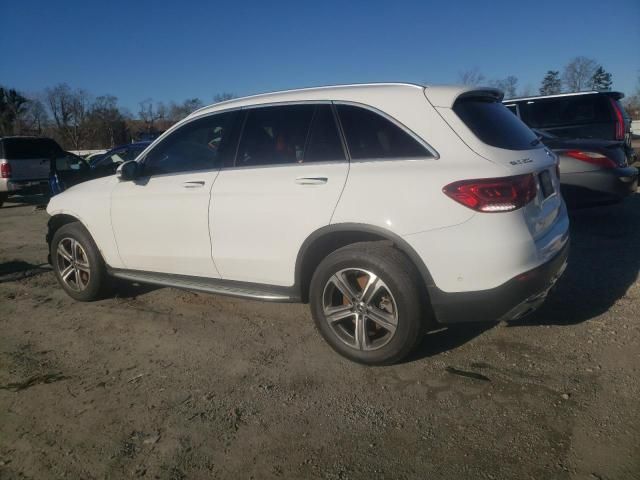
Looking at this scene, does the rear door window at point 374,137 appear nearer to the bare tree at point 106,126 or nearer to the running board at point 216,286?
the running board at point 216,286

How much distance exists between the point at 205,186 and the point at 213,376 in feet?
4.69

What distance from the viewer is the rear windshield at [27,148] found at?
12203 mm

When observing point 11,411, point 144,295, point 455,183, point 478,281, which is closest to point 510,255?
point 478,281

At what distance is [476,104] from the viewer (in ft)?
10.3

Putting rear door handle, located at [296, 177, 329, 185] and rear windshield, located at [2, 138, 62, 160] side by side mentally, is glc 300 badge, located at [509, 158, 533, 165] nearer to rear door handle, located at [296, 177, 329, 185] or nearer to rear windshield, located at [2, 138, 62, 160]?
rear door handle, located at [296, 177, 329, 185]

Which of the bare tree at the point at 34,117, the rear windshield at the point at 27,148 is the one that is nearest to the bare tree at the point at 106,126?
the bare tree at the point at 34,117

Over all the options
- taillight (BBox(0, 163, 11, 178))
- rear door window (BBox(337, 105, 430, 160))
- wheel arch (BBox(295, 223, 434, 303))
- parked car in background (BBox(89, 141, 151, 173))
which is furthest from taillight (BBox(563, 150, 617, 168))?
taillight (BBox(0, 163, 11, 178))

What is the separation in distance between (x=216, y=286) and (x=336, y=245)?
3.71ft

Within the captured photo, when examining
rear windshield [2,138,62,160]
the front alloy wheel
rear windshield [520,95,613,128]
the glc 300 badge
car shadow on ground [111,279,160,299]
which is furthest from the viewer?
rear windshield [2,138,62,160]

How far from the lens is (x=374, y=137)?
10.0 ft

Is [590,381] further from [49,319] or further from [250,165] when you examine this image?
[49,319]

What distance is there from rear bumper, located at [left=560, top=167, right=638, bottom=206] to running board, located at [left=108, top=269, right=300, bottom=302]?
4.32 metres

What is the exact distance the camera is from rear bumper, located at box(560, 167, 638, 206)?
5715 millimetres

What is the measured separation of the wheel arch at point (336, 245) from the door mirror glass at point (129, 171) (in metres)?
1.78
